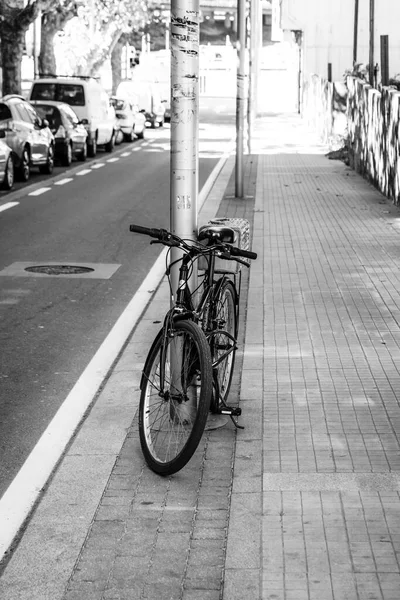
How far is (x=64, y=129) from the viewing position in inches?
1146

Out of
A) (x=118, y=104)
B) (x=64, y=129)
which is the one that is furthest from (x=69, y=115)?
(x=118, y=104)

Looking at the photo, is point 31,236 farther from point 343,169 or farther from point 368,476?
point 343,169

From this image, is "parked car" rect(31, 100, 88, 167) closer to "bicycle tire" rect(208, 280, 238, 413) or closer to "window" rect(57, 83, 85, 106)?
"window" rect(57, 83, 85, 106)

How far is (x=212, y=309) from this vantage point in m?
6.55

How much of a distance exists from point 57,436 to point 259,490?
1.51 m

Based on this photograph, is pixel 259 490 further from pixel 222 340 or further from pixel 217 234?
pixel 217 234

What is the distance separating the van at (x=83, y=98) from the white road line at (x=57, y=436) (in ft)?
78.4

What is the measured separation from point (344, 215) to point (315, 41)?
38.4m

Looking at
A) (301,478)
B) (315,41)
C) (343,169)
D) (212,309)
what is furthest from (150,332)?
(315,41)

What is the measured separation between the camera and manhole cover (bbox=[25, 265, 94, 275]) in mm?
12617

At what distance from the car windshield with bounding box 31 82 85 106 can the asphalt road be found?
782 centimetres

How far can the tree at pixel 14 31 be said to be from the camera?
119 ft

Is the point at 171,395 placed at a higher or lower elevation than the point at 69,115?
lower

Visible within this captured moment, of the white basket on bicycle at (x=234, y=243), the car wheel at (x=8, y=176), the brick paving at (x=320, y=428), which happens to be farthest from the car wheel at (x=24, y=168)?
the white basket on bicycle at (x=234, y=243)
